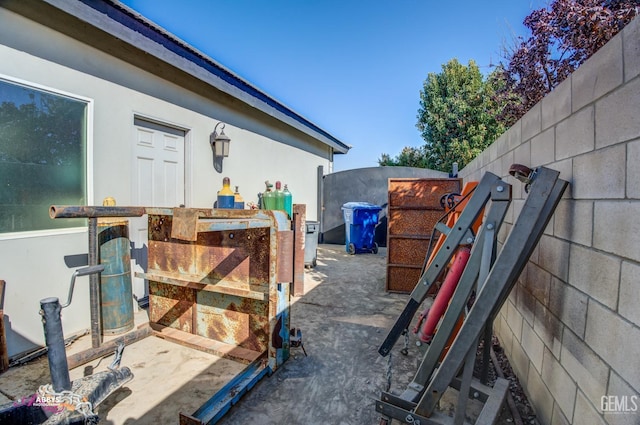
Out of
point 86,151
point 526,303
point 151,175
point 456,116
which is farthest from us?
point 456,116

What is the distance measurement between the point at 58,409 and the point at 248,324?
1.23 metres

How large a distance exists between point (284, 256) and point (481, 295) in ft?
4.43

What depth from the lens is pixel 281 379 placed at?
224cm

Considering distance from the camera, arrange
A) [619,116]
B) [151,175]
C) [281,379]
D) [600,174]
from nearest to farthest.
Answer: [619,116] → [600,174] → [281,379] → [151,175]

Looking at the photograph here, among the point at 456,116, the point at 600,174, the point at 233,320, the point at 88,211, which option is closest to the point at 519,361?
the point at 600,174

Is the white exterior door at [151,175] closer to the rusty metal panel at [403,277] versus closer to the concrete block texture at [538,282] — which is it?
the rusty metal panel at [403,277]

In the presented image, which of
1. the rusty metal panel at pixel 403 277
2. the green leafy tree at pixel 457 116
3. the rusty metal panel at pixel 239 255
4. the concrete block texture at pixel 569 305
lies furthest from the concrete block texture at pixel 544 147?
the green leafy tree at pixel 457 116

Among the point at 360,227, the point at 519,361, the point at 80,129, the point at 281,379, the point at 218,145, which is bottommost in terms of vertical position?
the point at 281,379

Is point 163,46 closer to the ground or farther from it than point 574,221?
farther from it

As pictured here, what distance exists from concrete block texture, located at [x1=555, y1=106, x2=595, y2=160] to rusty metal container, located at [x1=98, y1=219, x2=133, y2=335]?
347 centimetres

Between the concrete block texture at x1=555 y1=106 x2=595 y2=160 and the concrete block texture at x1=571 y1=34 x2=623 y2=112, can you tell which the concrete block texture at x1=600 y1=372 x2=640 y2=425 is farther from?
the concrete block texture at x1=571 y1=34 x2=623 y2=112

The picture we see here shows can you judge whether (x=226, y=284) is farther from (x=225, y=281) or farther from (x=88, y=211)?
(x=88, y=211)

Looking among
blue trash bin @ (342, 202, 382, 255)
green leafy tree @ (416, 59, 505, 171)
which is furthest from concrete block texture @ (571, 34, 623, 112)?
green leafy tree @ (416, 59, 505, 171)

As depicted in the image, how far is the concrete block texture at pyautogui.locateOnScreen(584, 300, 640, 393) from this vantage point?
1.02 m
